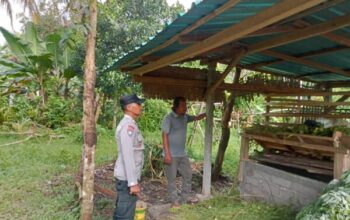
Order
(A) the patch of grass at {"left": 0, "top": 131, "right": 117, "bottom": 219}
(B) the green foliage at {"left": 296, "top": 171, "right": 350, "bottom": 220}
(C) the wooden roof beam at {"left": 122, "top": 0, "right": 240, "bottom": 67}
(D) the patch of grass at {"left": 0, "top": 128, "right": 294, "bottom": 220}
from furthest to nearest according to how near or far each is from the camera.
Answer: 1. (A) the patch of grass at {"left": 0, "top": 131, "right": 117, "bottom": 219}
2. (D) the patch of grass at {"left": 0, "top": 128, "right": 294, "bottom": 220}
3. (B) the green foliage at {"left": 296, "top": 171, "right": 350, "bottom": 220}
4. (C) the wooden roof beam at {"left": 122, "top": 0, "right": 240, "bottom": 67}

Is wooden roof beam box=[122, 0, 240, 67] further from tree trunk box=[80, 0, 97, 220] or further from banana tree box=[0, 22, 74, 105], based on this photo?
banana tree box=[0, 22, 74, 105]

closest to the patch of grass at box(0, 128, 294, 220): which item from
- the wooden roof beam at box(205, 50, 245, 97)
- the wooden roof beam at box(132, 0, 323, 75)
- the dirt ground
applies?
the dirt ground

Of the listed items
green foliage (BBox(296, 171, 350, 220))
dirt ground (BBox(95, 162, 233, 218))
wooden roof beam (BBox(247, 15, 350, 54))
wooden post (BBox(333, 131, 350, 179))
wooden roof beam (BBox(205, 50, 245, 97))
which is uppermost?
wooden roof beam (BBox(247, 15, 350, 54))

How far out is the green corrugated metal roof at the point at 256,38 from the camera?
2.59 metres

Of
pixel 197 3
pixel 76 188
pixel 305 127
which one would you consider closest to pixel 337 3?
pixel 197 3

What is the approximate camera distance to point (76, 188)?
Answer: 4.77 m

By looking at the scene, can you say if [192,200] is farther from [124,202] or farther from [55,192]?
[55,192]

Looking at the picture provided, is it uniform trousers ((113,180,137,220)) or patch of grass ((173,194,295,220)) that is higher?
uniform trousers ((113,180,137,220))

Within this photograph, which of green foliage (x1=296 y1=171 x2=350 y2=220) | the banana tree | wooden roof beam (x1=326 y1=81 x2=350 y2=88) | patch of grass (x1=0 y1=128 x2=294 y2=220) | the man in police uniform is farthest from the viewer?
the banana tree

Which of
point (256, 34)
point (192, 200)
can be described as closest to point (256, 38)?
point (256, 34)

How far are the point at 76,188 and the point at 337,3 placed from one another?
12.6ft

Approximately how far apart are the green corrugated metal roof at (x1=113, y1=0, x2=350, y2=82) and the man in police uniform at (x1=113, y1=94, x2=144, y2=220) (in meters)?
0.73

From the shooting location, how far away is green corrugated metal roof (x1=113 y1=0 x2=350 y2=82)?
2585 mm

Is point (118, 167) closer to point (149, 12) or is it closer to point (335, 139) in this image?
point (335, 139)
